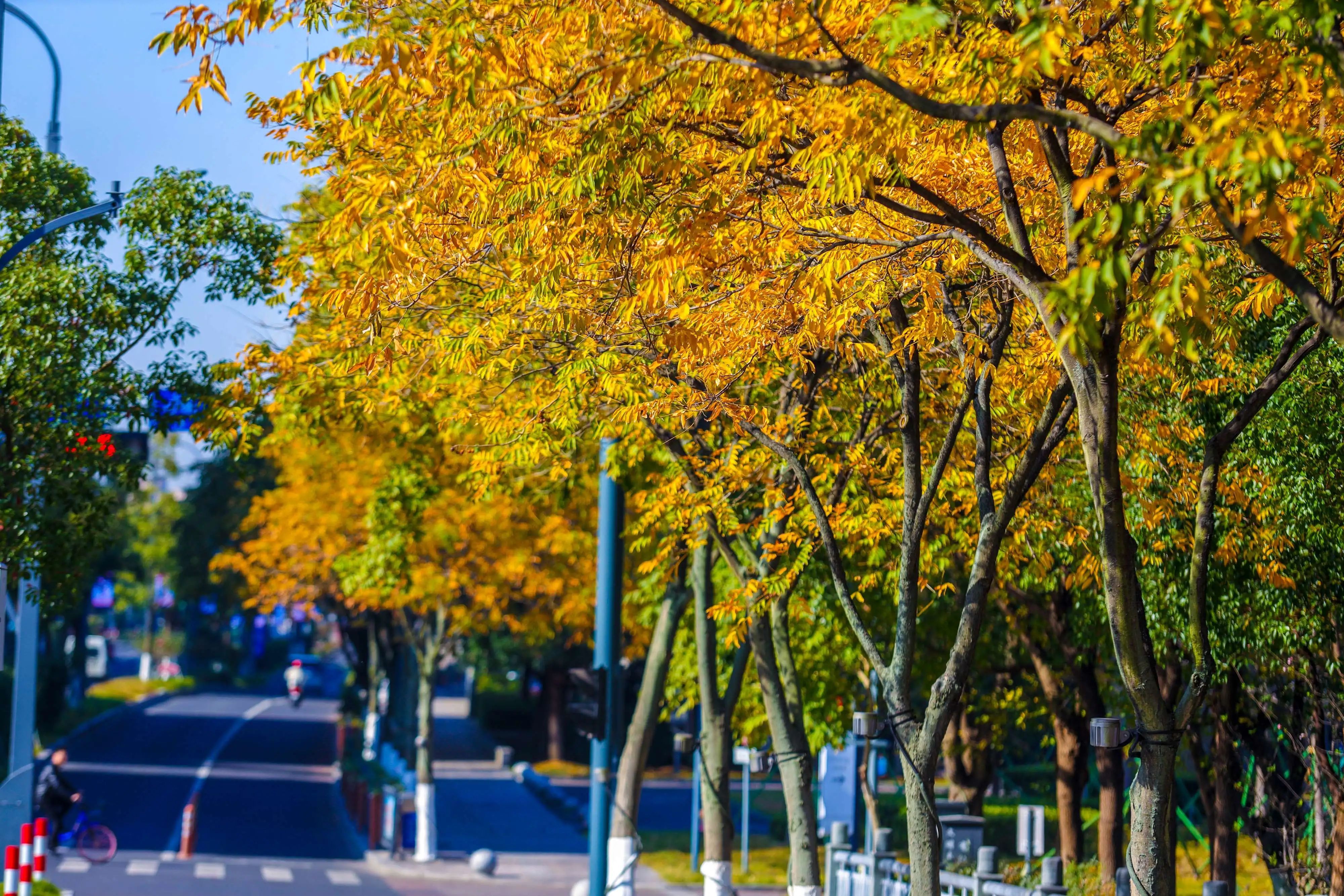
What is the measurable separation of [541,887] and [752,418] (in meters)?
13.6

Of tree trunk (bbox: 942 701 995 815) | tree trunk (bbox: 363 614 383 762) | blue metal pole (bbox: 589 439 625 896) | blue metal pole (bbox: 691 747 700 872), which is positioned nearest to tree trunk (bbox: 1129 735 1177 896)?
blue metal pole (bbox: 589 439 625 896)

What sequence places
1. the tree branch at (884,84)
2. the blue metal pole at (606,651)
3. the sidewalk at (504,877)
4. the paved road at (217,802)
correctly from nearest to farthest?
the tree branch at (884,84)
the blue metal pole at (606,651)
the sidewalk at (504,877)
the paved road at (217,802)

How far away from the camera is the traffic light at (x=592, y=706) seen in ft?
42.6

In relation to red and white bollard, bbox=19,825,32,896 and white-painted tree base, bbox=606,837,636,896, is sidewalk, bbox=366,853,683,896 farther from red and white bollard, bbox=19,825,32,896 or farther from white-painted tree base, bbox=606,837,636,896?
red and white bollard, bbox=19,825,32,896

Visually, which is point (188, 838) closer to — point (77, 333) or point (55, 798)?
point (55, 798)

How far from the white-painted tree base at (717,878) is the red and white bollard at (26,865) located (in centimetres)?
570

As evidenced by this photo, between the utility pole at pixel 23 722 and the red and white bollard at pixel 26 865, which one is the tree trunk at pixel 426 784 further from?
the red and white bollard at pixel 26 865

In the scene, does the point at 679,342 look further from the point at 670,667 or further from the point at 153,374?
the point at 670,667

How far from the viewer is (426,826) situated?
81.1 feet

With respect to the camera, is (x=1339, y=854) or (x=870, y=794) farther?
(x=870, y=794)

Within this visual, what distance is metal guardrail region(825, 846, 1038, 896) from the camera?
11.3 meters

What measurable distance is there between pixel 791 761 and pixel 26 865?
6.46 meters

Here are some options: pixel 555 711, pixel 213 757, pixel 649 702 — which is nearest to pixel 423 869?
pixel 649 702

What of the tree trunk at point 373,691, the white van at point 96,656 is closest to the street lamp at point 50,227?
the tree trunk at point 373,691
